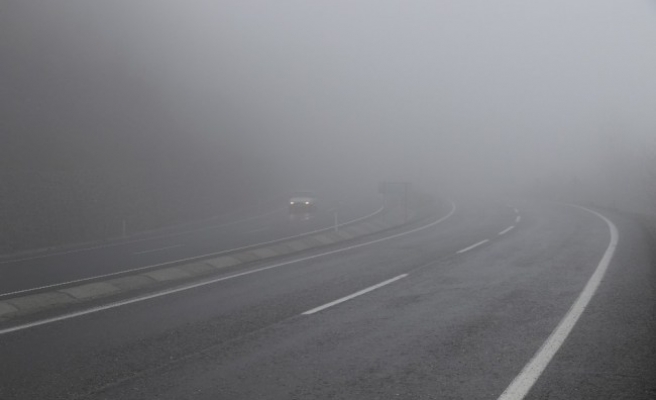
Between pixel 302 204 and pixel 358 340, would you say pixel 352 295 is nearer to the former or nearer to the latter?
pixel 358 340

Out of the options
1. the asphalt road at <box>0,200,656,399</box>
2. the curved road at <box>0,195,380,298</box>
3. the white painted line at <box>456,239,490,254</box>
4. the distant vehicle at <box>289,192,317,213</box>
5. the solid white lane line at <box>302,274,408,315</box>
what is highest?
the asphalt road at <box>0,200,656,399</box>

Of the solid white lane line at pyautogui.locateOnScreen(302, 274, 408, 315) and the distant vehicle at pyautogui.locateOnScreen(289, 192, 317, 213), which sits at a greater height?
the solid white lane line at pyautogui.locateOnScreen(302, 274, 408, 315)

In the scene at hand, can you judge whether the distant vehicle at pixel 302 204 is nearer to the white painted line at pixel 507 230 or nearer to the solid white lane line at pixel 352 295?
the white painted line at pixel 507 230

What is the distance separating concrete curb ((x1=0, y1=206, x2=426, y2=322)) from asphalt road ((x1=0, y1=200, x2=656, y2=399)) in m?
1.33

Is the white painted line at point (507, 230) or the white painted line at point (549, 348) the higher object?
the white painted line at point (549, 348)

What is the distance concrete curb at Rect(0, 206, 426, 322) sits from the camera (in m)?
9.65

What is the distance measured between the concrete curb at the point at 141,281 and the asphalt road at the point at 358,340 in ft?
4.35

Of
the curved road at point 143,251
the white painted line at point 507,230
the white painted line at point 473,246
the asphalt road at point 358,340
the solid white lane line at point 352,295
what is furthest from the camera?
the white painted line at point 507,230

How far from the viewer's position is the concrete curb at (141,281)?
9.65m

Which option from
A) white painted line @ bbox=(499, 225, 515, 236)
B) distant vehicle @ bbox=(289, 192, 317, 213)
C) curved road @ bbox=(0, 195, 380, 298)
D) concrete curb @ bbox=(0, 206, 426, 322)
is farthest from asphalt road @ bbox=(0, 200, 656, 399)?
distant vehicle @ bbox=(289, 192, 317, 213)

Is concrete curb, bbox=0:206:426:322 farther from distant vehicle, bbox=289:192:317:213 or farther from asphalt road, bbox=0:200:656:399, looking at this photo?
distant vehicle, bbox=289:192:317:213

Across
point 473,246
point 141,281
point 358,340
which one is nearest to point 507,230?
point 473,246

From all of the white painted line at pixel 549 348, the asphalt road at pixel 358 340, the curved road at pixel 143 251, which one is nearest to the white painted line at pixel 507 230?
the asphalt road at pixel 358 340

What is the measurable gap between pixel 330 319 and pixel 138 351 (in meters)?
2.82
